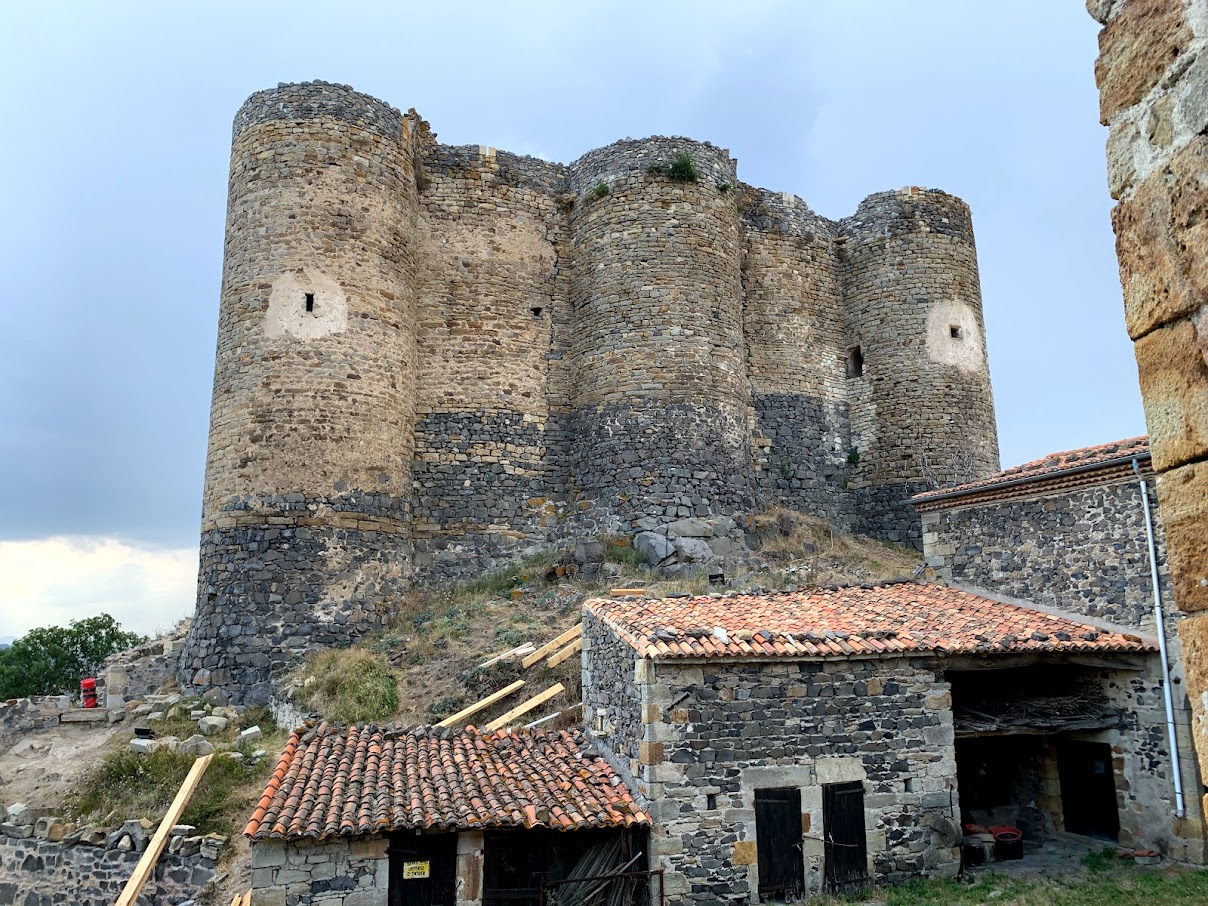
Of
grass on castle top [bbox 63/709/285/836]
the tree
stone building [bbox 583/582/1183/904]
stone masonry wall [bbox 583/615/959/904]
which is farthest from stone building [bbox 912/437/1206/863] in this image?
the tree

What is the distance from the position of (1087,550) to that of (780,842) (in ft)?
20.3

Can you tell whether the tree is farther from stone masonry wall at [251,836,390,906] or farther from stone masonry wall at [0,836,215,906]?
stone masonry wall at [251,836,390,906]

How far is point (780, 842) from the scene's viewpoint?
9.46m

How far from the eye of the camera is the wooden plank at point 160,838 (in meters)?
10.7

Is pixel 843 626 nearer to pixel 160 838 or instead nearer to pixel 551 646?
pixel 551 646

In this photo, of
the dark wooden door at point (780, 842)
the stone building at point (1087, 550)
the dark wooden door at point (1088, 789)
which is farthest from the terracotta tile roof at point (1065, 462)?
the dark wooden door at point (780, 842)

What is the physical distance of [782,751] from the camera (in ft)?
31.5

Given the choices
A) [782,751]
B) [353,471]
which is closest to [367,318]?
[353,471]

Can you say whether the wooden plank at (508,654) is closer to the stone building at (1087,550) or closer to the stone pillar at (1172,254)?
the stone building at (1087,550)

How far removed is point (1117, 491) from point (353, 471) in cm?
1396

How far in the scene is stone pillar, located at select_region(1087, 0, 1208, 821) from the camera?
212 centimetres

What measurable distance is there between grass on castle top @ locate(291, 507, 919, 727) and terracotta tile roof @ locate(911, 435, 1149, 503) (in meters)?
5.34

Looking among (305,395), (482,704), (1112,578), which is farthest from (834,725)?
(305,395)

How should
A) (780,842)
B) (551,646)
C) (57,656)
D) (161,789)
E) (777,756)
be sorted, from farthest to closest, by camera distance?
(57,656) → (551,646) → (161,789) → (777,756) → (780,842)
